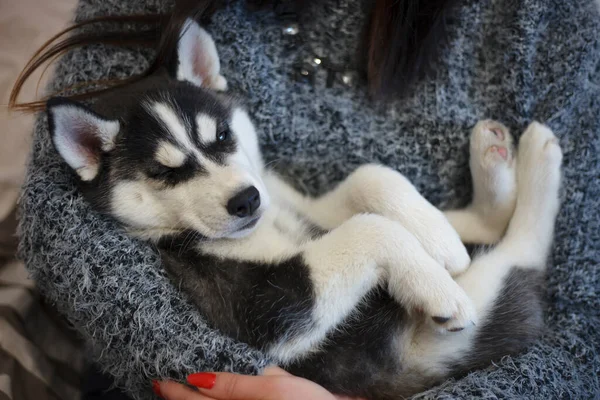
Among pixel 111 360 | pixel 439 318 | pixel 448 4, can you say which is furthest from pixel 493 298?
pixel 111 360

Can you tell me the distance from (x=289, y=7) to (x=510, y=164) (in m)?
1.08

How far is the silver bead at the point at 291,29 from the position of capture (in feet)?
6.55

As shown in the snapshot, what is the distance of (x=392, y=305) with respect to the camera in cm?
156

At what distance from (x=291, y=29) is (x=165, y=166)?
2.71 feet

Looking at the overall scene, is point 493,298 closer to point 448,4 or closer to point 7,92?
point 448,4

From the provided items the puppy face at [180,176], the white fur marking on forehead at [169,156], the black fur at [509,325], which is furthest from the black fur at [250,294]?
the black fur at [509,325]

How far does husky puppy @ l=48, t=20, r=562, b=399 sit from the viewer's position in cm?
146

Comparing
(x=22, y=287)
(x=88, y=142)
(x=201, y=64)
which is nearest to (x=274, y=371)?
(x=88, y=142)

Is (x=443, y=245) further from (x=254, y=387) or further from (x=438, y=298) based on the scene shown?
(x=254, y=387)

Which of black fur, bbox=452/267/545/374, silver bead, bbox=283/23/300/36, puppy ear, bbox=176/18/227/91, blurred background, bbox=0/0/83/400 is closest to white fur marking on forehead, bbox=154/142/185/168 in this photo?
puppy ear, bbox=176/18/227/91

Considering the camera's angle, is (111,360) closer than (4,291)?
Yes

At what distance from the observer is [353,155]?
6.55 ft

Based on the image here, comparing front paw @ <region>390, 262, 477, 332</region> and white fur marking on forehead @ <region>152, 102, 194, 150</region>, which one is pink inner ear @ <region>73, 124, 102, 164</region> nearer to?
white fur marking on forehead @ <region>152, 102, 194, 150</region>

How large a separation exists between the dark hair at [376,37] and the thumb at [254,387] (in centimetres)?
106
